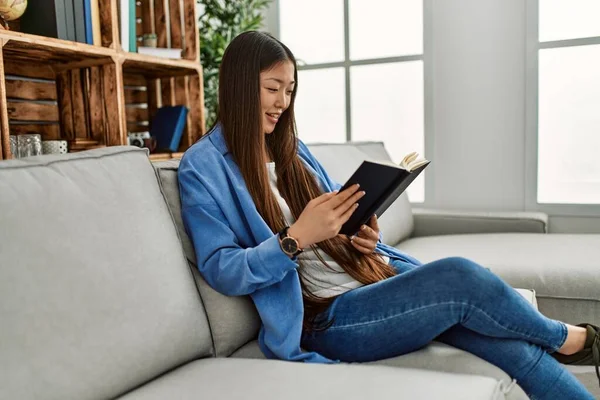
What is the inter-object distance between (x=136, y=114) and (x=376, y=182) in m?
1.59

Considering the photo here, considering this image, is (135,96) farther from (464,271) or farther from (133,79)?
(464,271)

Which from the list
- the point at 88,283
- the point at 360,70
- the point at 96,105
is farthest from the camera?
the point at 360,70

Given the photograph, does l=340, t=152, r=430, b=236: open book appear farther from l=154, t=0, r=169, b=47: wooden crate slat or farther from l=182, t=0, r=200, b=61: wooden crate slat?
l=154, t=0, r=169, b=47: wooden crate slat

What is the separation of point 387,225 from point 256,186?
98 centimetres

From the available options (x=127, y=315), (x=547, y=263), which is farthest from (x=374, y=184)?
(x=547, y=263)

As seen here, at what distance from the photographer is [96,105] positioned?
A: 80.4 inches

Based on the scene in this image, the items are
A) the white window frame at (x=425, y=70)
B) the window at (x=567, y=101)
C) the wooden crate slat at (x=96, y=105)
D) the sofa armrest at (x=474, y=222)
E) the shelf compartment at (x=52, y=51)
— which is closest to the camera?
the shelf compartment at (x=52, y=51)

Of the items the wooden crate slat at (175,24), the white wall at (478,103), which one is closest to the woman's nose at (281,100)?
the wooden crate slat at (175,24)

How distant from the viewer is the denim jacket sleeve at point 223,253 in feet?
3.99

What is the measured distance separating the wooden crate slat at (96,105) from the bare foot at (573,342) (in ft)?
5.29

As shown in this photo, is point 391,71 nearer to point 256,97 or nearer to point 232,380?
point 256,97

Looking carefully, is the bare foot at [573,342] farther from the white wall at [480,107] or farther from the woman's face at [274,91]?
the white wall at [480,107]

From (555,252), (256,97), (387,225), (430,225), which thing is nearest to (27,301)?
(256,97)

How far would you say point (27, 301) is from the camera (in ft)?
3.01
